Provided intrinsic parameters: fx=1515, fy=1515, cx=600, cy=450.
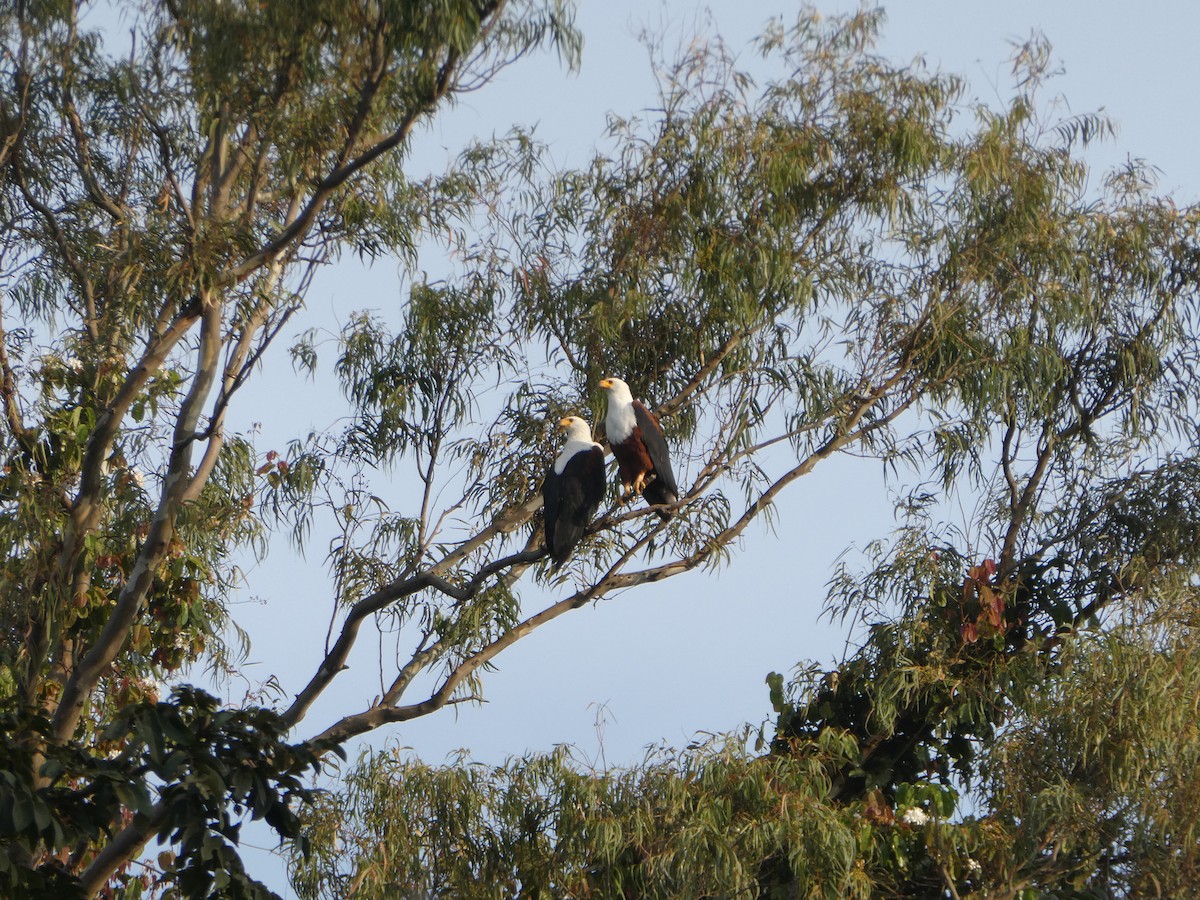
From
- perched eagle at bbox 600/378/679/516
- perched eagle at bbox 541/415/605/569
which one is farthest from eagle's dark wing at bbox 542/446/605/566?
perched eagle at bbox 600/378/679/516

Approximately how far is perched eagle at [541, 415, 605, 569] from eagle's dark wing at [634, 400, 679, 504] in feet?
0.81

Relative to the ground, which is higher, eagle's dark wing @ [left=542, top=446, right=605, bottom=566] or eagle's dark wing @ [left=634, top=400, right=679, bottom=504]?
eagle's dark wing @ [left=634, top=400, right=679, bottom=504]

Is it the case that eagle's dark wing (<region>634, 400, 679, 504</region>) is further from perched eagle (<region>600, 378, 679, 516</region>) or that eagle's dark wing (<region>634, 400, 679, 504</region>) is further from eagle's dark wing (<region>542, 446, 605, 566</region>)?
eagle's dark wing (<region>542, 446, 605, 566</region>)

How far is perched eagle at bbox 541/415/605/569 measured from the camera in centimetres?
609

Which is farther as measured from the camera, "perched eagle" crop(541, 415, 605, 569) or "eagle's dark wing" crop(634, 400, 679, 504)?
"eagle's dark wing" crop(634, 400, 679, 504)

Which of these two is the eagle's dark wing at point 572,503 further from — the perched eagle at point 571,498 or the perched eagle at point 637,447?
the perched eagle at point 637,447

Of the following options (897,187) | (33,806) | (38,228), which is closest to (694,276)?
(897,187)

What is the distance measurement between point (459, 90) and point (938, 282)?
107 inches

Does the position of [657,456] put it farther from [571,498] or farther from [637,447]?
[571,498]

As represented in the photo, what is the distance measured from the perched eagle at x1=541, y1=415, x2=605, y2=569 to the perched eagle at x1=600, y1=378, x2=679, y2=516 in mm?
202

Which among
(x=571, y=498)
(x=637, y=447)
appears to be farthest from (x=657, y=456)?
(x=571, y=498)

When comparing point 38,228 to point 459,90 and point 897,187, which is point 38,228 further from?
point 897,187

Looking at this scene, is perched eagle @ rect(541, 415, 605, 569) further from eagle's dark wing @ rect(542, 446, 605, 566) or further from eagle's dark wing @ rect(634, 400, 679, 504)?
eagle's dark wing @ rect(634, 400, 679, 504)

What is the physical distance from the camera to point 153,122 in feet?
23.1
